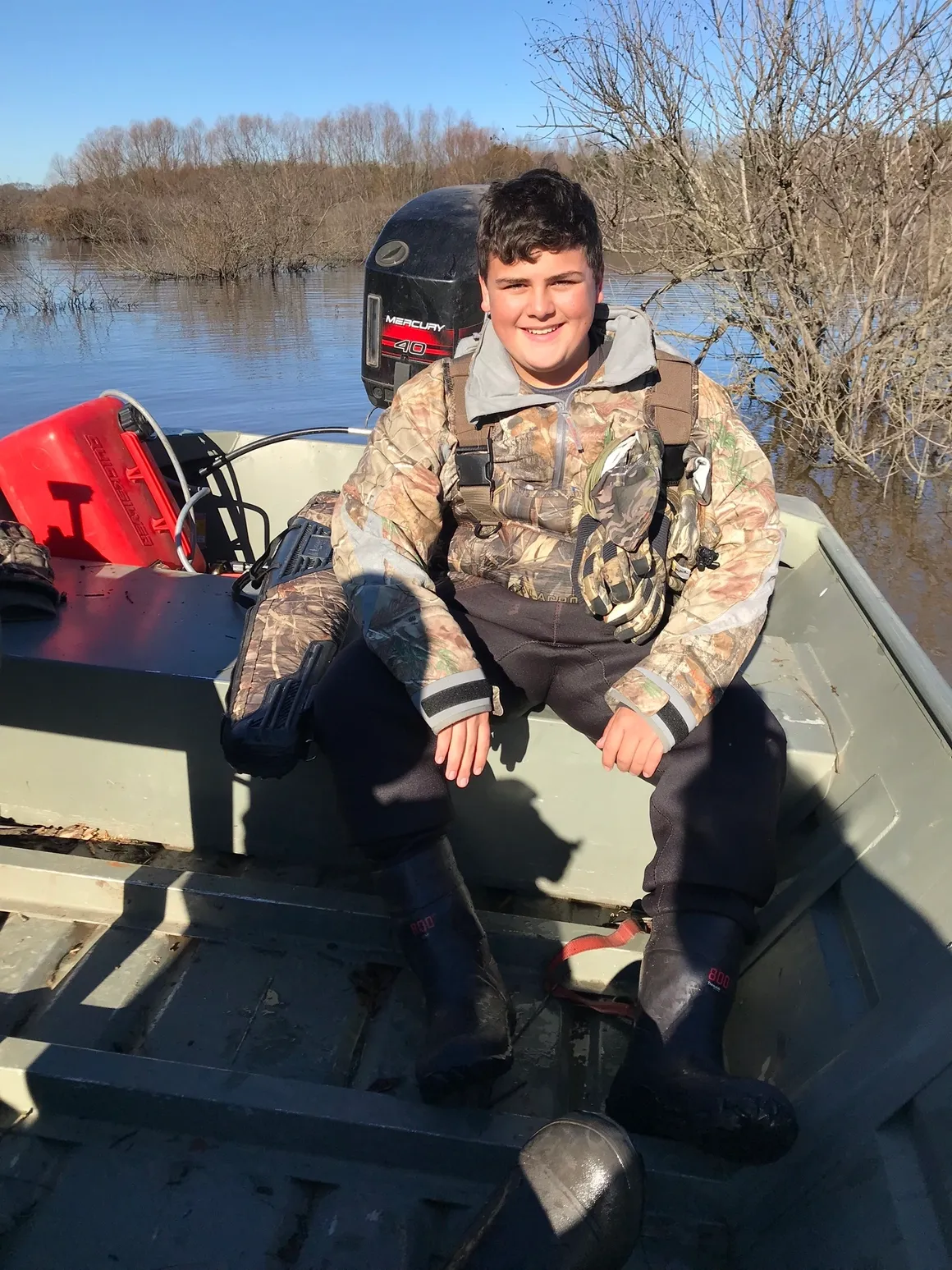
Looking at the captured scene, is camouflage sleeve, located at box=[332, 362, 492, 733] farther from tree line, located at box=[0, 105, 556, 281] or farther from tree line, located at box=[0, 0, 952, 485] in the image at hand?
tree line, located at box=[0, 105, 556, 281]

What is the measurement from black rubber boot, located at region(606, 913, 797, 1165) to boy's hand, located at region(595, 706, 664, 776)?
0.99 ft

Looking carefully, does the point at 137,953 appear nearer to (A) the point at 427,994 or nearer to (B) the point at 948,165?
(A) the point at 427,994

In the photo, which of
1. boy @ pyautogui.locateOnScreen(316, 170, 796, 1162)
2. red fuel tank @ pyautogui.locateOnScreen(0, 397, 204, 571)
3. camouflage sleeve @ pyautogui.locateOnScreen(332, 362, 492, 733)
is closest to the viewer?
boy @ pyautogui.locateOnScreen(316, 170, 796, 1162)

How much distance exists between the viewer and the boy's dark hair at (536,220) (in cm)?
191

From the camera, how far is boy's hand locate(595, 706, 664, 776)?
5.93 ft

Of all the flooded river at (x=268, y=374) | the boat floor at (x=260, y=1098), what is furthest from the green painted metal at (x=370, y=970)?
the flooded river at (x=268, y=374)

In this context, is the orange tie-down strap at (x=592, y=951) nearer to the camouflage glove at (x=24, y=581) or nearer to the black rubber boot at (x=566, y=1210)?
the black rubber boot at (x=566, y=1210)

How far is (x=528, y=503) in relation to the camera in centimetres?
210

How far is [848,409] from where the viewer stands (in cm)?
769

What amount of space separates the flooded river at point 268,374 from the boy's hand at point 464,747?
2.88 metres

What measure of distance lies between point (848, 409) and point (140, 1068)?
300 inches

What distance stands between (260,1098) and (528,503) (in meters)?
1.34

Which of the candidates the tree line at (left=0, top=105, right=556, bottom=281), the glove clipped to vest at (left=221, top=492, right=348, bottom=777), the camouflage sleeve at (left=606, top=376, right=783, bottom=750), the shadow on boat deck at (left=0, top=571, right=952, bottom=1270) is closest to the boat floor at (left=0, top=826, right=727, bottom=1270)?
the shadow on boat deck at (left=0, top=571, right=952, bottom=1270)

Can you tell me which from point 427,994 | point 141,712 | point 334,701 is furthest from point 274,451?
point 427,994
